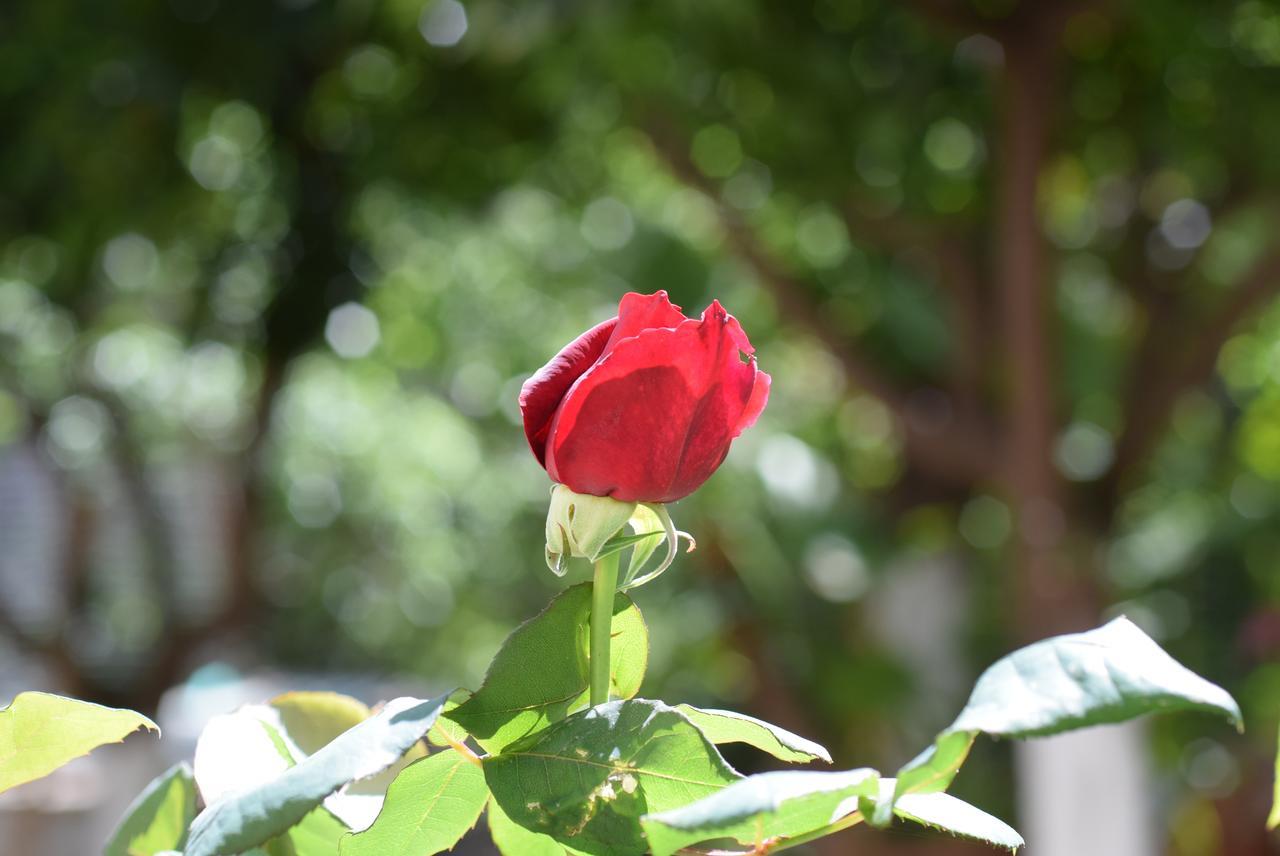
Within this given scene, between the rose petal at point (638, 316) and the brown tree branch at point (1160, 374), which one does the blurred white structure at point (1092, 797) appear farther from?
the rose petal at point (638, 316)

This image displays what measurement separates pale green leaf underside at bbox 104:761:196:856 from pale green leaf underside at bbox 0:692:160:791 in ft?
0.13

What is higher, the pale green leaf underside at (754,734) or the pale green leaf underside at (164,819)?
the pale green leaf underside at (754,734)

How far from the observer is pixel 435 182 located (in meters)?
2.00

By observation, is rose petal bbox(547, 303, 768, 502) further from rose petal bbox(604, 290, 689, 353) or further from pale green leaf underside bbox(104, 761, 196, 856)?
pale green leaf underside bbox(104, 761, 196, 856)

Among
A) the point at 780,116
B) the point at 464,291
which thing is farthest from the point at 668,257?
the point at 464,291

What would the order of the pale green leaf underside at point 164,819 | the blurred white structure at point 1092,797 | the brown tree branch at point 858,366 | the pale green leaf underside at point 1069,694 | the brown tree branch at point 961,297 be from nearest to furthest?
the pale green leaf underside at point 1069,694 → the pale green leaf underside at point 164,819 → the blurred white structure at point 1092,797 → the brown tree branch at point 858,366 → the brown tree branch at point 961,297

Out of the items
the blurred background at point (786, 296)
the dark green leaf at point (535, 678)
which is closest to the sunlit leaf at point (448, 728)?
the dark green leaf at point (535, 678)

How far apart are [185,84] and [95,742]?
142 centimetres

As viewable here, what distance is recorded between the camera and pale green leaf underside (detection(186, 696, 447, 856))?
0.58ft

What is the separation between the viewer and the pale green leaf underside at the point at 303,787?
0.18 meters

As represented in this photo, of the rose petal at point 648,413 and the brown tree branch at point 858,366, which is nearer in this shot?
the rose petal at point 648,413

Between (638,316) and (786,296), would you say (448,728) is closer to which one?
Answer: (638,316)

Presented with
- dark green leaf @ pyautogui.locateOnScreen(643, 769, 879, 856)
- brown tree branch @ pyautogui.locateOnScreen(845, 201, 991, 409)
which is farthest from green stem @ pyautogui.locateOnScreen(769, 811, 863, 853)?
brown tree branch @ pyautogui.locateOnScreen(845, 201, 991, 409)

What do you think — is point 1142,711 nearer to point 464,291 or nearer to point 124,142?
point 124,142
